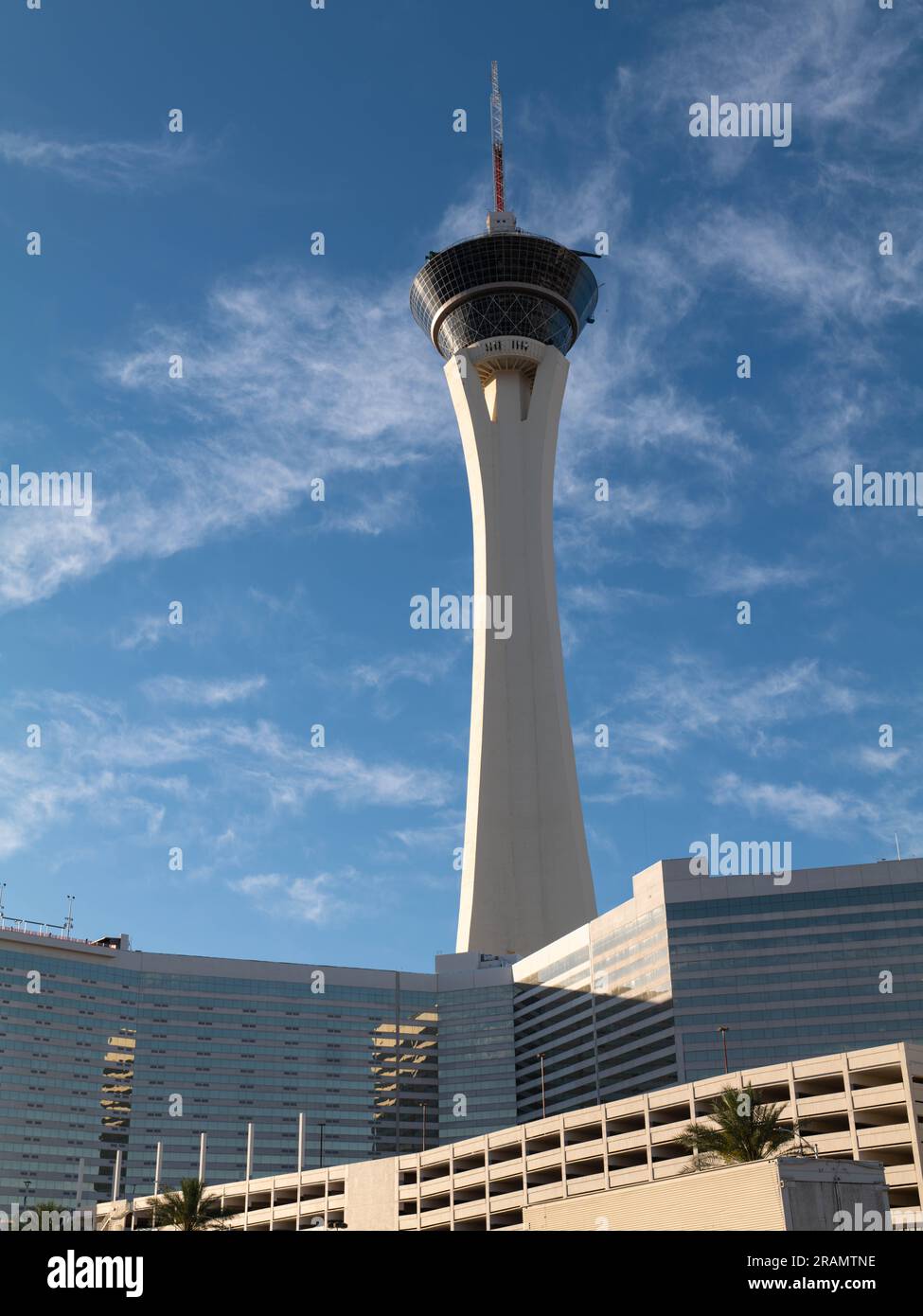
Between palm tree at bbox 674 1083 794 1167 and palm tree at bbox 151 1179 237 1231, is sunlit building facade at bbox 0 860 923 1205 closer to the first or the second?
palm tree at bbox 151 1179 237 1231

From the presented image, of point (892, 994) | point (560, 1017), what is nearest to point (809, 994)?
point (892, 994)

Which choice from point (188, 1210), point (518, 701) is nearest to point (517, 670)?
point (518, 701)

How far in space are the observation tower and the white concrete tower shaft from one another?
0.17m

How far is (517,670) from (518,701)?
14.3 feet

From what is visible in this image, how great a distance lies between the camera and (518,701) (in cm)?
18338

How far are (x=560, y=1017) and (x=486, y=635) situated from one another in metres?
54.2

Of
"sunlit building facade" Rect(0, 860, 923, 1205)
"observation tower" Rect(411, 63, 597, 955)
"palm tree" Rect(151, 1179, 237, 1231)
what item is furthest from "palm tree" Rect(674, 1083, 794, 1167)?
"observation tower" Rect(411, 63, 597, 955)

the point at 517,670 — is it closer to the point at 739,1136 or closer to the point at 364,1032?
the point at 364,1032

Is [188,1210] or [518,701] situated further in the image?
[518,701]

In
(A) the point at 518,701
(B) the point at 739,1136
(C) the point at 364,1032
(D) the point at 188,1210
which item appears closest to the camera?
(B) the point at 739,1136

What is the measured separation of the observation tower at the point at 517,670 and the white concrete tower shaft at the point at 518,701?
17cm

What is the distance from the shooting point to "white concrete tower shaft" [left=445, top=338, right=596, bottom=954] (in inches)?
6983

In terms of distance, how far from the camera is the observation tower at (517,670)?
177m
